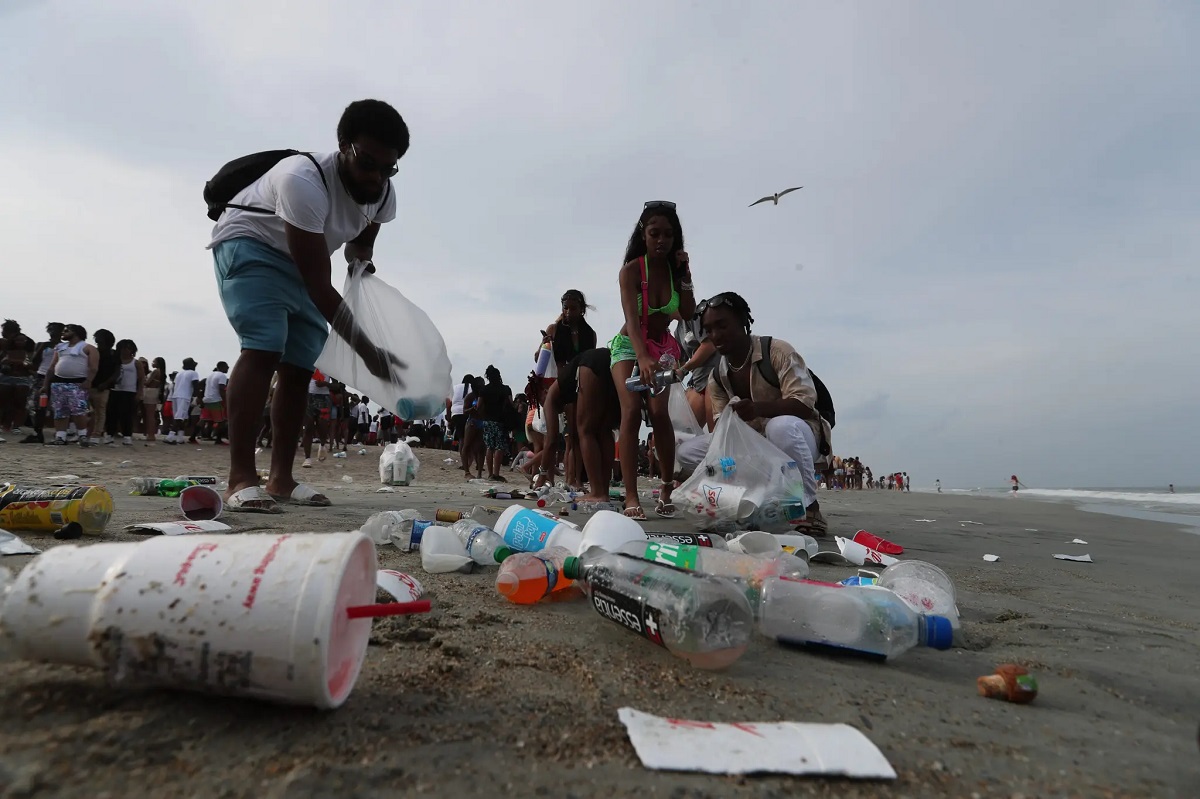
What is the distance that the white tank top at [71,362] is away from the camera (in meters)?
7.82

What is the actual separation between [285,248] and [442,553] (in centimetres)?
182

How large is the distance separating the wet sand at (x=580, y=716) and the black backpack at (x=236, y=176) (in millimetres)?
2015

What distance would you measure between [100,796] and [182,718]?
6.8 inches

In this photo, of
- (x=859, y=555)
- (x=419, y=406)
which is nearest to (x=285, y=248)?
(x=419, y=406)

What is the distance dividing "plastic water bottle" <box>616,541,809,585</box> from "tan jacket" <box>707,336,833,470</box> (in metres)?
1.69

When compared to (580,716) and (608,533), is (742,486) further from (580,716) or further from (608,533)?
(580,716)

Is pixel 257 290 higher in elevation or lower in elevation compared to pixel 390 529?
higher

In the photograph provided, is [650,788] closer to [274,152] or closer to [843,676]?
[843,676]

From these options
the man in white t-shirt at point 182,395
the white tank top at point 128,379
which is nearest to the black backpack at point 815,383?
the white tank top at point 128,379

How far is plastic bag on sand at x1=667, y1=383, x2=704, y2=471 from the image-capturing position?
13.8ft

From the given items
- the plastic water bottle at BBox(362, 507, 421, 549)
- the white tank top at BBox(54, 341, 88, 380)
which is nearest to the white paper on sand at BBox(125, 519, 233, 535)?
the plastic water bottle at BBox(362, 507, 421, 549)

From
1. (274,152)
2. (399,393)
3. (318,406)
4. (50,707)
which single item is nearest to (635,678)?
(50,707)

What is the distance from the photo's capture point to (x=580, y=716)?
3.15 ft

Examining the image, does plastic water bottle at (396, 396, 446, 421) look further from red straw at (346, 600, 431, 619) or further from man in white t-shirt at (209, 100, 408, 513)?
red straw at (346, 600, 431, 619)
